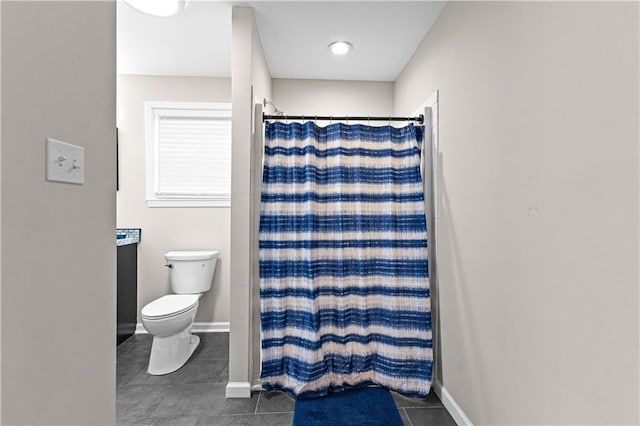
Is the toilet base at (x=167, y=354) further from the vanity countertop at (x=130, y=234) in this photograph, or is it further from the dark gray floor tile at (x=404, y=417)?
the dark gray floor tile at (x=404, y=417)

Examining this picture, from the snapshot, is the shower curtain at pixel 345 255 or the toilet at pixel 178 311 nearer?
the shower curtain at pixel 345 255

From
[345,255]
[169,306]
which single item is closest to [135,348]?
[169,306]

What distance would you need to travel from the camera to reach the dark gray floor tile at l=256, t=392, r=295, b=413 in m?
1.83

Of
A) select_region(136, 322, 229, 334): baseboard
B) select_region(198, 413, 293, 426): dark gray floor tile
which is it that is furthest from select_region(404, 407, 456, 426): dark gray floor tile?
select_region(136, 322, 229, 334): baseboard

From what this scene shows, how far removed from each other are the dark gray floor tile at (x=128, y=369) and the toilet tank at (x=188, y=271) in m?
0.60

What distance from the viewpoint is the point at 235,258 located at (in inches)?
77.7

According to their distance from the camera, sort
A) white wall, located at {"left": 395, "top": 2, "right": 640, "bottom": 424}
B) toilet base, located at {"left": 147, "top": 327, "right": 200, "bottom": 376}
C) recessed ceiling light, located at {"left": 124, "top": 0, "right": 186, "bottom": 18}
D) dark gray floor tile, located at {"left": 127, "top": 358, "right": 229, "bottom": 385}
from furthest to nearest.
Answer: toilet base, located at {"left": 147, "top": 327, "right": 200, "bottom": 376}
dark gray floor tile, located at {"left": 127, "top": 358, "right": 229, "bottom": 385}
recessed ceiling light, located at {"left": 124, "top": 0, "right": 186, "bottom": 18}
white wall, located at {"left": 395, "top": 2, "right": 640, "bottom": 424}

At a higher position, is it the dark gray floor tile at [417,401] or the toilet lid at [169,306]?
the toilet lid at [169,306]

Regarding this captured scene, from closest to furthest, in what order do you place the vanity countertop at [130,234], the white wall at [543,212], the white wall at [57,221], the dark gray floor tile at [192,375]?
the white wall at [57,221], the white wall at [543,212], the dark gray floor tile at [192,375], the vanity countertop at [130,234]

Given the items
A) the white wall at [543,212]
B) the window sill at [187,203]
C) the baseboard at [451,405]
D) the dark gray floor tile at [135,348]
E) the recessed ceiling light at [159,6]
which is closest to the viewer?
the white wall at [543,212]

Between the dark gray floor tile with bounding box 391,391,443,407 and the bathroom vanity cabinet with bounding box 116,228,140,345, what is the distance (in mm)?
2325

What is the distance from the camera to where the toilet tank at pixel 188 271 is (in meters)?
2.75

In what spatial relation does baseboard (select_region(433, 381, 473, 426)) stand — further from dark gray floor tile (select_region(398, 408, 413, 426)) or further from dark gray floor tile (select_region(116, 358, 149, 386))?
dark gray floor tile (select_region(116, 358, 149, 386))

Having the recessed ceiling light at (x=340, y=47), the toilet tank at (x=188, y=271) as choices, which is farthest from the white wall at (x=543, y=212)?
the toilet tank at (x=188, y=271)
